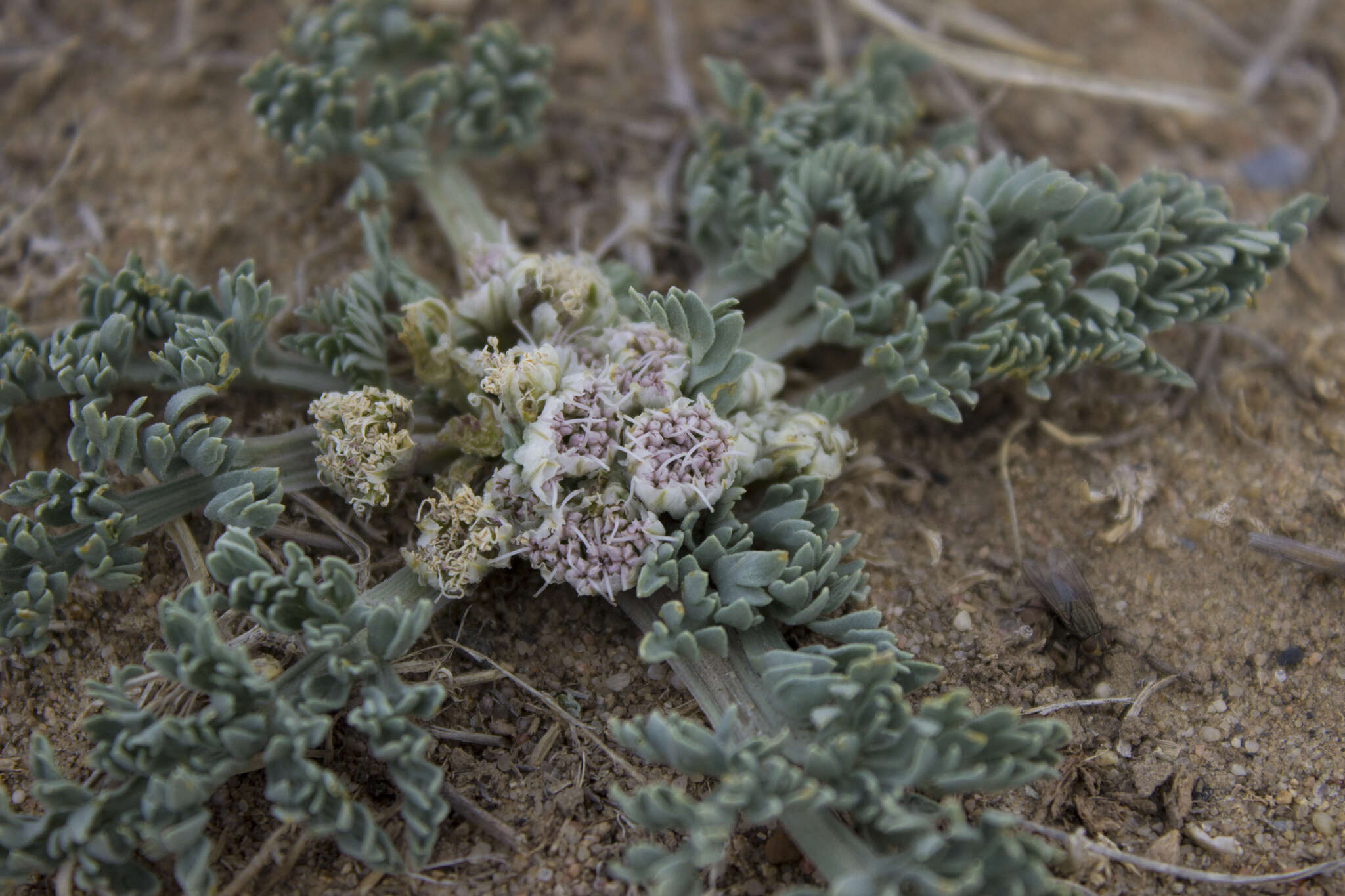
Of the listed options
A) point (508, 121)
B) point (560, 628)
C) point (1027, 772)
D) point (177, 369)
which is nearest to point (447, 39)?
point (508, 121)

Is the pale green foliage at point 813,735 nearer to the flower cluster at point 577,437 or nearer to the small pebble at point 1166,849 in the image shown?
the flower cluster at point 577,437

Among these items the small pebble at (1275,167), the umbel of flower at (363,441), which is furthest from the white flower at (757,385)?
the small pebble at (1275,167)

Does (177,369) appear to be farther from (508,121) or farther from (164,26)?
(164,26)

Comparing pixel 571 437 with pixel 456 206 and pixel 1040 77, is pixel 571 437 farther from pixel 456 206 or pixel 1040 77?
pixel 1040 77

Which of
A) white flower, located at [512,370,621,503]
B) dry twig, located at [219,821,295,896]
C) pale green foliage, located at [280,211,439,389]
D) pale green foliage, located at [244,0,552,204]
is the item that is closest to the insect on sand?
white flower, located at [512,370,621,503]

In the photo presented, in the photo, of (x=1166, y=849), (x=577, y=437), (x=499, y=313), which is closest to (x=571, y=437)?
(x=577, y=437)

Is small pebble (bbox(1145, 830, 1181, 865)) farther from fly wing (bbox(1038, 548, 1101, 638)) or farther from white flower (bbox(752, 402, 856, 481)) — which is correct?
white flower (bbox(752, 402, 856, 481))
